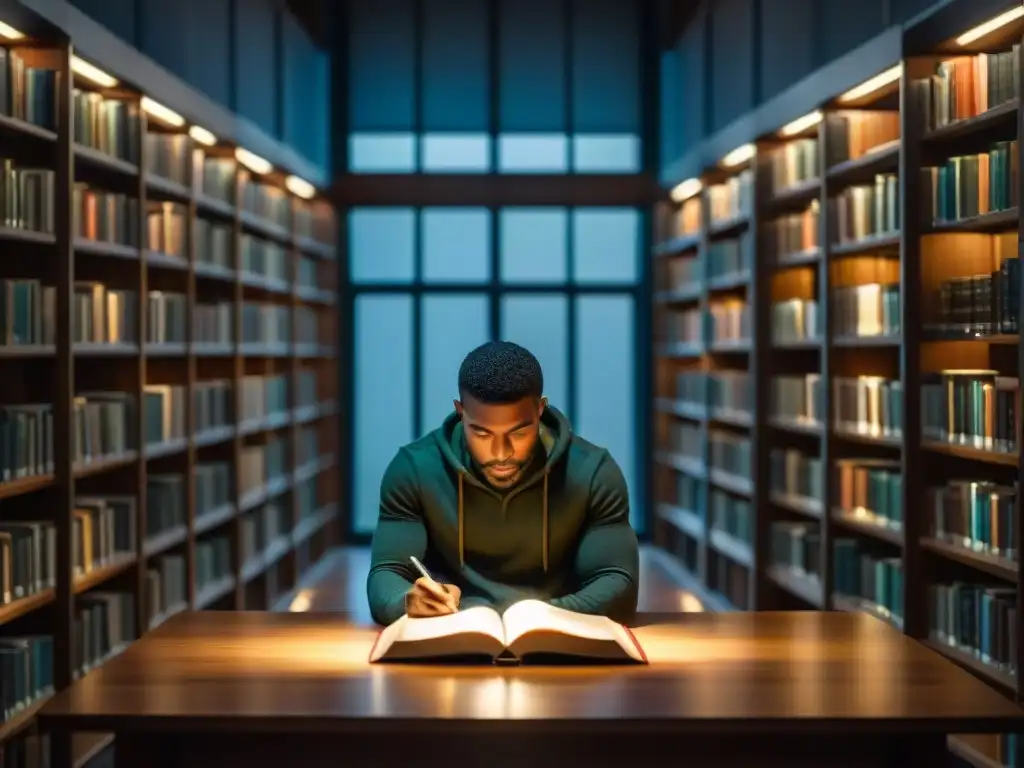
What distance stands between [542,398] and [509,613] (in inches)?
20.2

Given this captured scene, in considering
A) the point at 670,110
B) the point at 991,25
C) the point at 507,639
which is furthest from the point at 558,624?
the point at 670,110

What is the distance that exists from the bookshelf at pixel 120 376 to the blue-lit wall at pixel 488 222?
8.27 feet

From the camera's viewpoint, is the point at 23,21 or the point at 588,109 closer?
the point at 23,21

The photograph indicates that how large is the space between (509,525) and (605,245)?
8699 mm

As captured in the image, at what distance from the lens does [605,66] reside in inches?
478

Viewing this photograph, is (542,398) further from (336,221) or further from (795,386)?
(336,221)

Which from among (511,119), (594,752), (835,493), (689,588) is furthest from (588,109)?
(594,752)

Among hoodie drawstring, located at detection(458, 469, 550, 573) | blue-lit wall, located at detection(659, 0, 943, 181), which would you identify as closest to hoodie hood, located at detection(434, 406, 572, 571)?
hoodie drawstring, located at detection(458, 469, 550, 573)

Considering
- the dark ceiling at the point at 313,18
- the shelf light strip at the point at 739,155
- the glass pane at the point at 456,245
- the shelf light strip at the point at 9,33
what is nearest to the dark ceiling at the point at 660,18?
the dark ceiling at the point at 313,18

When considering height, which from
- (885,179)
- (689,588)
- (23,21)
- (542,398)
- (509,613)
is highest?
(23,21)

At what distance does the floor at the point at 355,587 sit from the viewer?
945cm

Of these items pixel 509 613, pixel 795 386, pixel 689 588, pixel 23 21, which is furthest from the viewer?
pixel 689 588

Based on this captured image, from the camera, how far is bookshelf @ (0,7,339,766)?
5285 mm

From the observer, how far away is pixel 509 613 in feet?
11.0
